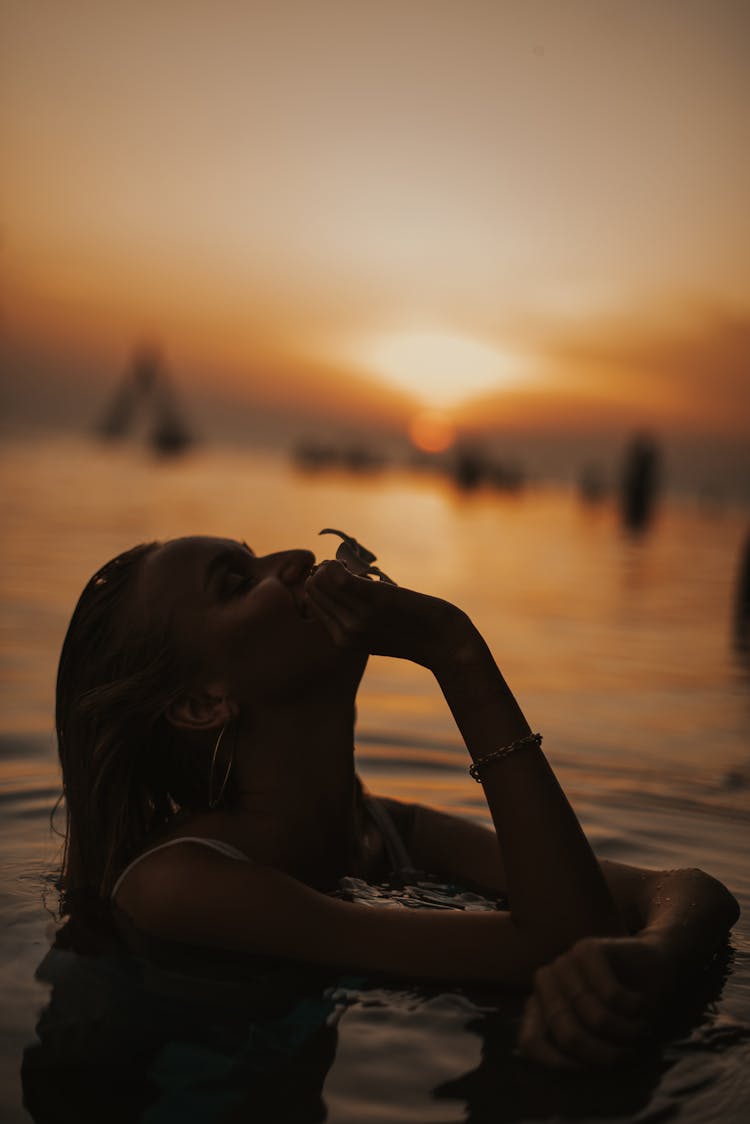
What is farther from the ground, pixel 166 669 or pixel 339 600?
pixel 339 600

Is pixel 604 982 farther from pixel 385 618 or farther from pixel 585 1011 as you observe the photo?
pixel 385 618

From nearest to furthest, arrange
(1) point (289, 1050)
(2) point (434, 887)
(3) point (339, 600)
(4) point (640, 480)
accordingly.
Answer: (1) point (289, 1050) < (3) point (339, 600) < (2) point (434, 887) < (4) point (640, 480)

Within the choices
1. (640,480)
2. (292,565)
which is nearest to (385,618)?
(292,565)

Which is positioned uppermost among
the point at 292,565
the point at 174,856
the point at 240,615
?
the point at 292,565

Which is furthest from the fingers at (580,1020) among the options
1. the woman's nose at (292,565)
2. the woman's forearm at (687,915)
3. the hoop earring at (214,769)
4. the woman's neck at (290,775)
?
the woman's nose at (292,565)

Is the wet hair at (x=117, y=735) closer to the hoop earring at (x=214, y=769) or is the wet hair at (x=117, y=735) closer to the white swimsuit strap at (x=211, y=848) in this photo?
the hoop earring at (x=214, y=769)

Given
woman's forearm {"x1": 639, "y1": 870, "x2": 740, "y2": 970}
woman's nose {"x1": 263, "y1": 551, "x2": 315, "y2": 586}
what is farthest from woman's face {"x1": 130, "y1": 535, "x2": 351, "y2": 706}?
woman's forearm {"x1": 639, "y1": 870, "x2": 740, "y2": 970}

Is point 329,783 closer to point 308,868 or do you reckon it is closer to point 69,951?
point 308,868

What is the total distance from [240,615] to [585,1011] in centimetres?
132

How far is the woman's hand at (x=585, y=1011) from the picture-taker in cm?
233

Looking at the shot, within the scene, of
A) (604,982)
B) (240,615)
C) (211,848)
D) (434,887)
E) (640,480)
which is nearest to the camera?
(604,982)

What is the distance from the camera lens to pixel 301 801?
3.10 metres

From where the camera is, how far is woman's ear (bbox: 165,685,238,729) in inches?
117

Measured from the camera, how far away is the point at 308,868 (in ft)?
10.5
